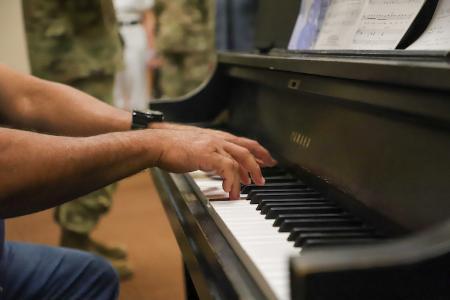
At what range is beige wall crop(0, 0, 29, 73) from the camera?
2.60 m

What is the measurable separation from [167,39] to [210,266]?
107 inches

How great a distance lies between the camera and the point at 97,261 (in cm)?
117

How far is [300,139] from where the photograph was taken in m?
1.05

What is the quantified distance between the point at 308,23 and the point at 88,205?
1.22 m

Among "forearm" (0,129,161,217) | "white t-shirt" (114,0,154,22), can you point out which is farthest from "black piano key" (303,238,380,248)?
"white t-shirt" (114,0,154,22)

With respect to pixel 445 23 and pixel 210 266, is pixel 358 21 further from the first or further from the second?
pixel 210 266

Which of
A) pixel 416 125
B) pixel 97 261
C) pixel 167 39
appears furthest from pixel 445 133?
pixel 167 39

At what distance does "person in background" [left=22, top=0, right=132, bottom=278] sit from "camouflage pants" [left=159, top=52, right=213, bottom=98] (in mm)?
1194

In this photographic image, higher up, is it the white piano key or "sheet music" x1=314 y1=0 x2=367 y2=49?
"sheet music" x1=314 y1=0 x2=367 y2=49

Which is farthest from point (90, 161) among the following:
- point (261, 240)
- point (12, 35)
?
point (12, 35)

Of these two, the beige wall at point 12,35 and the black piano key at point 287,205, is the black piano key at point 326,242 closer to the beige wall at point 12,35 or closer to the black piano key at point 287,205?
the black piano key at point 287,205

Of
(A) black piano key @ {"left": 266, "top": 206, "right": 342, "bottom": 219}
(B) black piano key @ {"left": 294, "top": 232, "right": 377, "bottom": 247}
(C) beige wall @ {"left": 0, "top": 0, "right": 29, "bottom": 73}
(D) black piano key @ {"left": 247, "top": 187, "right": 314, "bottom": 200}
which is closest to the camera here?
(B) black piano key @ {"left": 294, "top": 232, "right": 377, "bottom": 247}

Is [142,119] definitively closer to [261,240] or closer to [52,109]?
[52,109]

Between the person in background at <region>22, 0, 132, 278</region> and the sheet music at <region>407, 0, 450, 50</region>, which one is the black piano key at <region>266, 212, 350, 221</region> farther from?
the person in background at <region>22, 0, 132, 278</region>
